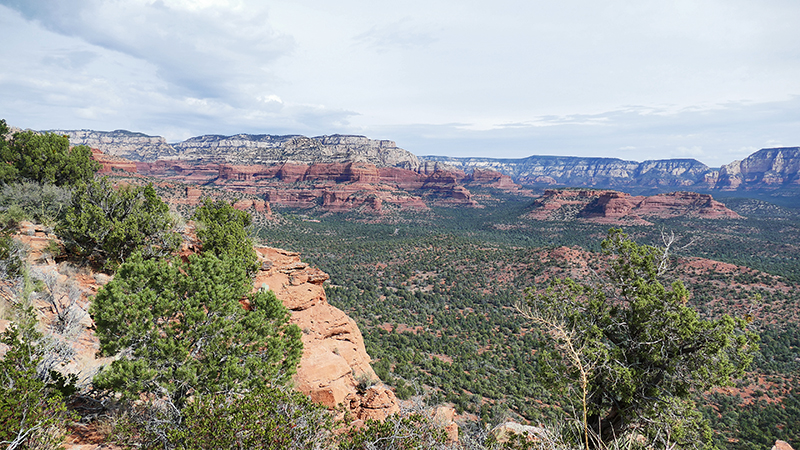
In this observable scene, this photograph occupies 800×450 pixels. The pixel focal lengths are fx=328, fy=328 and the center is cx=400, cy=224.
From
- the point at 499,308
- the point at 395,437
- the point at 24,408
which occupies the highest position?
the point at 24,408

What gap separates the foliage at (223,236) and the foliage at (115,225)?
1.45 metres

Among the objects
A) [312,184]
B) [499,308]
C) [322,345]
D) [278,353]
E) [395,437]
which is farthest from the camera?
[312,184]

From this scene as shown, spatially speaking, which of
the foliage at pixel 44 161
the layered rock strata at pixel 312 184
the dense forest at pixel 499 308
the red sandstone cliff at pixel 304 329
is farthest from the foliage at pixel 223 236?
the layered rock strata at pixel 312 184

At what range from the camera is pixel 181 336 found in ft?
28.2

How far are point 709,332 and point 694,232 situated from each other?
100577mm

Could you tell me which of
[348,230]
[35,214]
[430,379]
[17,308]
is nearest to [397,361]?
[430,379]

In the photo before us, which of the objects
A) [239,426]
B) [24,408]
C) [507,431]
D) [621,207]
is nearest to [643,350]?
[507,431]

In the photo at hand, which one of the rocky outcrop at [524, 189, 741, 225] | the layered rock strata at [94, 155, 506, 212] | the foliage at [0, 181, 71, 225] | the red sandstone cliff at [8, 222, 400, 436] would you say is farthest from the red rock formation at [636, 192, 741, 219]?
the foliage at [0, 181, 71, 225]

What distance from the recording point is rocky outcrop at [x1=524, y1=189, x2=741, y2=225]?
112188 millimetres

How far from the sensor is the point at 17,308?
9.03 meters

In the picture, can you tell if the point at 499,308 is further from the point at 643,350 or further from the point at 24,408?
the point at 24,408

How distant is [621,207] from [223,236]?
428 feet

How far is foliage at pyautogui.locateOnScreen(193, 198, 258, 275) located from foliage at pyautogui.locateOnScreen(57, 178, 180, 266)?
145cm

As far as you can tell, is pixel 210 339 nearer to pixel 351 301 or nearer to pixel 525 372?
pixel 525 372
